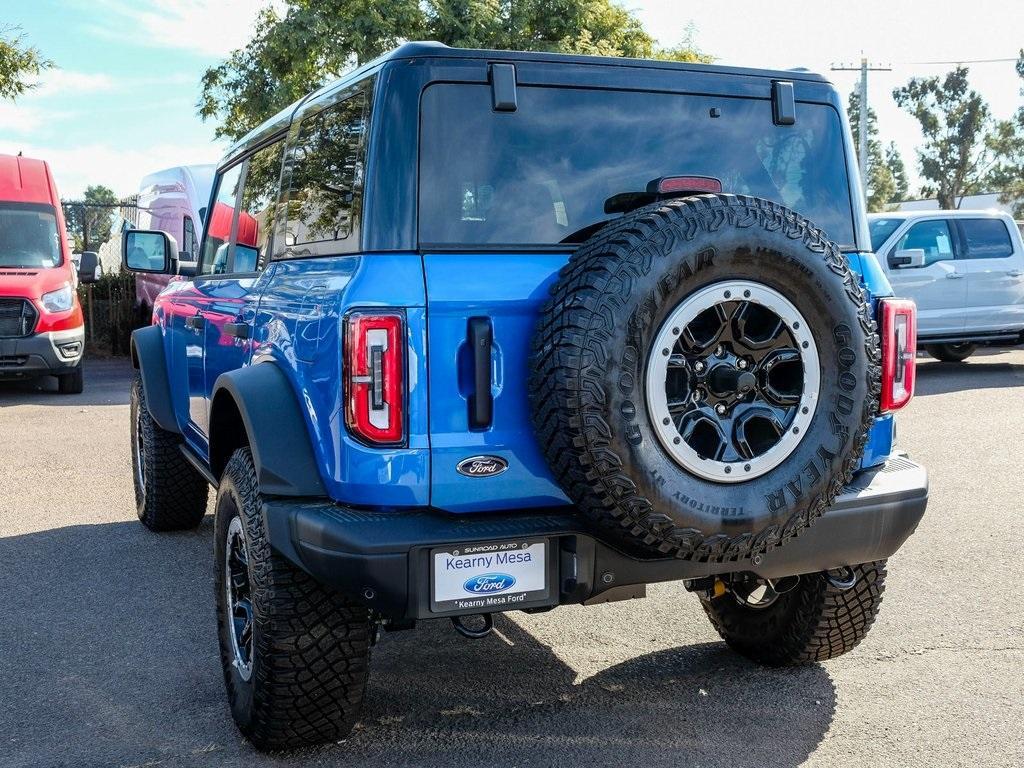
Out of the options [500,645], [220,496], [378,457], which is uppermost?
[378,457]

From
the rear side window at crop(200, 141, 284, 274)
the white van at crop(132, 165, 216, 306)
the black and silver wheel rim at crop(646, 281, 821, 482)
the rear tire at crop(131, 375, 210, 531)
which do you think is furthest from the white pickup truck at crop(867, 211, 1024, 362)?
the black and silver wheel rim at crop(646, 281, 821, 482)

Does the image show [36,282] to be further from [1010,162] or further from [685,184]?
[1010,162]

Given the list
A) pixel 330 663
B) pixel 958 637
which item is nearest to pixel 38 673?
pixel 330 663

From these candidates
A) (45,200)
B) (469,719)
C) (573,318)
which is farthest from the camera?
(45,200)

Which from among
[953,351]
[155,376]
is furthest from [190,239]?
[953,351]

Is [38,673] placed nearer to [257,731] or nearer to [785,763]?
[257,731]

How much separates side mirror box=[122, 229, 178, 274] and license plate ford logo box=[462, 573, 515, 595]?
321 centimetres

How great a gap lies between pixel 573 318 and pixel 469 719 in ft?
4.82

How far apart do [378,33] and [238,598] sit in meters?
17.4

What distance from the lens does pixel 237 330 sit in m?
3.84

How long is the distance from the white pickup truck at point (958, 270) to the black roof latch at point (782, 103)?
948 centimetres

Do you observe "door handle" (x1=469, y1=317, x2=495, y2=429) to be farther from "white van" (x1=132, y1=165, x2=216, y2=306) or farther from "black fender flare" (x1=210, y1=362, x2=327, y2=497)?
"white van" (x1=132, y1=165, x2=216, y2=306)

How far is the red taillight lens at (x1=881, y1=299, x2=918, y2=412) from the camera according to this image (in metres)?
3.28

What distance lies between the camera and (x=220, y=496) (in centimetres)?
344
